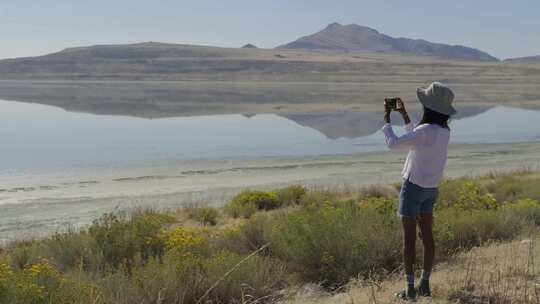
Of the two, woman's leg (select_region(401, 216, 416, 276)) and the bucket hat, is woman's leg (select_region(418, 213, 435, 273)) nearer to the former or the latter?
woman's leg (select_region(401, 216, 416, 276))

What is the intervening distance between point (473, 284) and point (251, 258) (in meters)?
2.02

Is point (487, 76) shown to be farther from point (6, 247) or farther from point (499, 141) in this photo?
point (6, 247)

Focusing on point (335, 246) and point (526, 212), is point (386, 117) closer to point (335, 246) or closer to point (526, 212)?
point (335, 246)

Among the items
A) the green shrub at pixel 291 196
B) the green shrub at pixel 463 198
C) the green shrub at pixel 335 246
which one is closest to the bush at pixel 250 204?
the green shrub at pixel 291 196

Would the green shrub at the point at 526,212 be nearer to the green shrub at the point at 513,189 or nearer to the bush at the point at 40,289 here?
the green shrub at the point at 513,189

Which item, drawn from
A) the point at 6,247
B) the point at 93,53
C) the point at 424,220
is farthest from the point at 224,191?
the point at 93,53

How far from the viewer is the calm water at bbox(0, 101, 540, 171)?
20.4 metres

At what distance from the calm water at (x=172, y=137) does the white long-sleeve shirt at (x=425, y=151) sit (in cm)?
1451

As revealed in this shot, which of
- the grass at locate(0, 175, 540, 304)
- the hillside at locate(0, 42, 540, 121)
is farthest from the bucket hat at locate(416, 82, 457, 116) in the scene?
the hillside at locate(0, 42, 540, 121)

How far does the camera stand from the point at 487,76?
88562mm

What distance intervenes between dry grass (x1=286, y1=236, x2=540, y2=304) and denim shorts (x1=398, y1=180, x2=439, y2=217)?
1.89 feet

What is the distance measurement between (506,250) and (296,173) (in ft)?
35.3

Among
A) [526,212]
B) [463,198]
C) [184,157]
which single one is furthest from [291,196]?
[184,157]

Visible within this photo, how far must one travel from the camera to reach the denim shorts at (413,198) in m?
5.03
